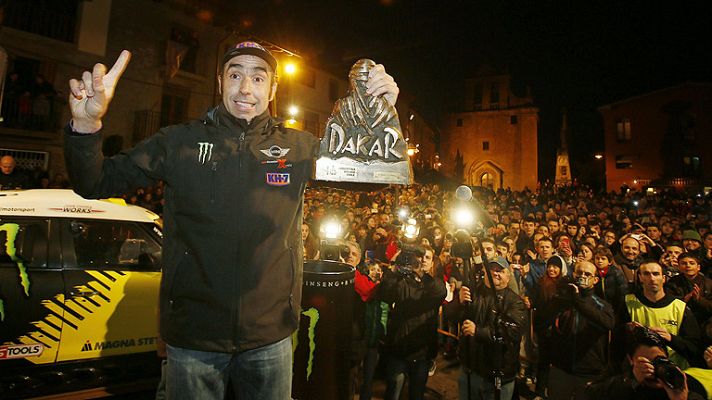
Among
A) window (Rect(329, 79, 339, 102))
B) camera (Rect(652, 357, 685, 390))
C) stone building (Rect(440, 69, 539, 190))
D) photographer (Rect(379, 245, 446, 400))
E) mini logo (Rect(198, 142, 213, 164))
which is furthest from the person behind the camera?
stone building (Rect(440, 69, 539, 190))

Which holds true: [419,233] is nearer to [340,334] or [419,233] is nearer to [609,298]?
[609,298]

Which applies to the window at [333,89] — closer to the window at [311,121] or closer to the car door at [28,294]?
the window at [311,121]

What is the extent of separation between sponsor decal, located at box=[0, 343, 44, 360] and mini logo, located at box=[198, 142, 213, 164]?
383 centimetres

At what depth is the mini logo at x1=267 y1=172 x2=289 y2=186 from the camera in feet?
6.28

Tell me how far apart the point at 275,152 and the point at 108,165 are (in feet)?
2.50

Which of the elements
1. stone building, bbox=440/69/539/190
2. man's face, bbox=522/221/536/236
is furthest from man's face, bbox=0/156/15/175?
stone building, bbox=440/69/539/190

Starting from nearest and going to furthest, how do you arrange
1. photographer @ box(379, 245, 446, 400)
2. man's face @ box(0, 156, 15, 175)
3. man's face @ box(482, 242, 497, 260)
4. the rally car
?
the rally car < photographer @ box(379, 245, 446, 400) < man's face @ box(482, 242, 497, 260) < man's face @ box(0, 156, 15, 175)

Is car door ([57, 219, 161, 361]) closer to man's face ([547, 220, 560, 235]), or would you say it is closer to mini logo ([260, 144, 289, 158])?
mini logo ([260, 144, 289, 158])

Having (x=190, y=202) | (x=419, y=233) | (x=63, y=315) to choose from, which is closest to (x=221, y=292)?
(x=190, y=202)

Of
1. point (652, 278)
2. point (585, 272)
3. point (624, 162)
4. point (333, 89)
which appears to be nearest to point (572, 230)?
point (585, 272)

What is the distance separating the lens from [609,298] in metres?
5.47

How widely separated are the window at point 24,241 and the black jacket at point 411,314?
13.0 ft

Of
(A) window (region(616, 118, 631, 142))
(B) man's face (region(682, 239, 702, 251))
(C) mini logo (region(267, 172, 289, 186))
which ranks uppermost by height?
(A) window (region(616, 118, 631, 142))

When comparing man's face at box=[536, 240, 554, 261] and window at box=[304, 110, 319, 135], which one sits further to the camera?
window at box=[304, 110, 319, 135]
